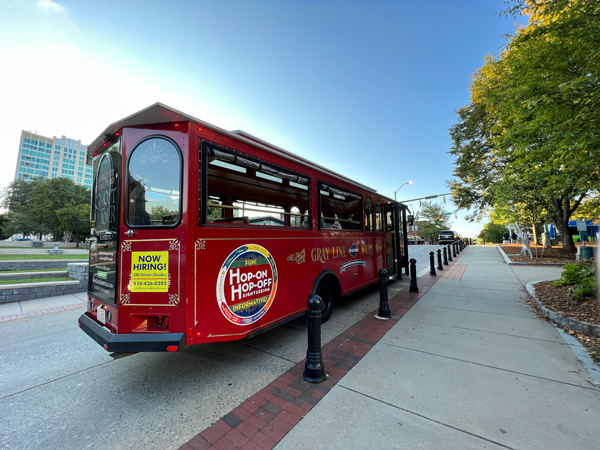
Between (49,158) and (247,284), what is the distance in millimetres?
136778

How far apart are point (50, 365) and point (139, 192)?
281 cm

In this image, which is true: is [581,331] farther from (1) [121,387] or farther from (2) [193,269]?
(1) [121,387]

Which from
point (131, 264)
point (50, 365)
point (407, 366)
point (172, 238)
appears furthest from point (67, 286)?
point (407, 366)

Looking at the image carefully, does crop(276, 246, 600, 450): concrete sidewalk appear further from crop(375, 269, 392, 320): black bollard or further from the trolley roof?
the trolley roof

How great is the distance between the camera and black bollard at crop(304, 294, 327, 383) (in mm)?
2869

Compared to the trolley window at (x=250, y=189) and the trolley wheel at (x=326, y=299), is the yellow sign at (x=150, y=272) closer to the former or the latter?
the trolley window at (x=250, y=189)

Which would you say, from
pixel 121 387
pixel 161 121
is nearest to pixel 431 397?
pixel 121 387

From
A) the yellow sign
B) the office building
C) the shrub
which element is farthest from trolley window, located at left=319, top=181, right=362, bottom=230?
the office building

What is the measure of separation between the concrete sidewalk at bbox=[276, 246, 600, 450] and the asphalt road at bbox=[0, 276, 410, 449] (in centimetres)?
93

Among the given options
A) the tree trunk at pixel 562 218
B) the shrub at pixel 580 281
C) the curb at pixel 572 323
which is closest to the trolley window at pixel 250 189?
the curb at pixel 572 323

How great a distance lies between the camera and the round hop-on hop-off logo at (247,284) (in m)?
2.88

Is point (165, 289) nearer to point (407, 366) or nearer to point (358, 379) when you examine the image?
point (358, 379)

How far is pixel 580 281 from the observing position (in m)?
5.57

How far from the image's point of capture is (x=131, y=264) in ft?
8.88
